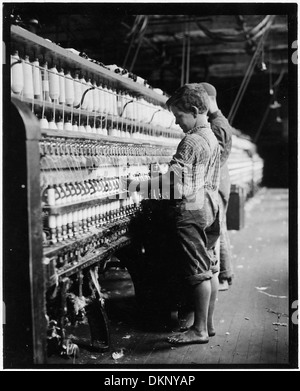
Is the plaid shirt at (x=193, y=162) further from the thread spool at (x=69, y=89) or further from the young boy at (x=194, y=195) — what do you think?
the thread spool at (x=69, y=89)

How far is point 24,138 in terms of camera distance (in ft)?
7.59

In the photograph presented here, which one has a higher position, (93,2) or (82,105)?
(93,2)

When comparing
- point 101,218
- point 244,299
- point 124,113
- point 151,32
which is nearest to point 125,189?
point 101,218

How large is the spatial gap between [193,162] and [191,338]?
1305 mm

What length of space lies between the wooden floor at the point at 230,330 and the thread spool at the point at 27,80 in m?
1.67

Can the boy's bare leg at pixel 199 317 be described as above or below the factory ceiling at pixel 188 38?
below

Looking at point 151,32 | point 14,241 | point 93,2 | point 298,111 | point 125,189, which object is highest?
point 151,32

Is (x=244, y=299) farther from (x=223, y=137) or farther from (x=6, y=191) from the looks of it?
(x=6, y=191)

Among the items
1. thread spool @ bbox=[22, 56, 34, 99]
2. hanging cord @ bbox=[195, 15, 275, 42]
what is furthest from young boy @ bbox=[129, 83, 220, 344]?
hanging cord @ bbox=[195, 15, 275, 42]

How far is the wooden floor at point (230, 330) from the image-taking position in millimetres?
3170

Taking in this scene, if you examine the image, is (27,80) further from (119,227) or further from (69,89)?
(119,227)

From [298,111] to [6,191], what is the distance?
1.81m

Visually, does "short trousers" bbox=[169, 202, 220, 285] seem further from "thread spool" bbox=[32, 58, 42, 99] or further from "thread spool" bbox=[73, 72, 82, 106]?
"thread spool" bbox=[32, 58, 42, 99]

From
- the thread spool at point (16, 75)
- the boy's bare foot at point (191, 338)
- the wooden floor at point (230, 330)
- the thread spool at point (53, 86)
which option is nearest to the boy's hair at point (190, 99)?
the thread spool at point (53, 86)
